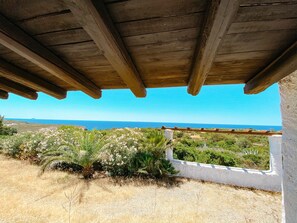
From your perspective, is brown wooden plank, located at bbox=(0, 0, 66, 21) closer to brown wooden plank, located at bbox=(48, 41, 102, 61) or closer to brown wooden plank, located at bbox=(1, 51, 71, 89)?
brown wooden plank, located at bbox=(48, 41, 102, 61)

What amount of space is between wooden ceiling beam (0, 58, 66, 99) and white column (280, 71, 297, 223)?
2.19 metres

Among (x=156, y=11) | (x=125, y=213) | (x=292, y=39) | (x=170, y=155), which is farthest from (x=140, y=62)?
(x=170, y=155)

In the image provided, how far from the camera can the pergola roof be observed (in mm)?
623

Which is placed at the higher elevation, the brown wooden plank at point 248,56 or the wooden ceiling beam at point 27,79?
the brown wooden plank at point 248,56

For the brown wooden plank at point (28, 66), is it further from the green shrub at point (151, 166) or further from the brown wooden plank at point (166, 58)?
the green shrub at point (151, 166)

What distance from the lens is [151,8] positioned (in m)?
0.64

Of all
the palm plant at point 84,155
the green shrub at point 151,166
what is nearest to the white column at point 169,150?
the green shrub at point 151,166

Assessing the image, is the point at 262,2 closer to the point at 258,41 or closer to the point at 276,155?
the point at 258,41

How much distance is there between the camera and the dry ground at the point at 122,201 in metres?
3.37

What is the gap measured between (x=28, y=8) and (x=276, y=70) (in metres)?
1.23

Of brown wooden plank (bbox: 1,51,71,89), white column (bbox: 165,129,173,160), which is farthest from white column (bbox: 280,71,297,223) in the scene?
white column (bbox: 165,129,173,160)

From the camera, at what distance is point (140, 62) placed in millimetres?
1038

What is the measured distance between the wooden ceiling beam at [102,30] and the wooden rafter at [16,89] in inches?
44.8

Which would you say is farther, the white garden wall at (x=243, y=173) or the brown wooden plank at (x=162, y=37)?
the white garden wall at (x=243, y=173)
